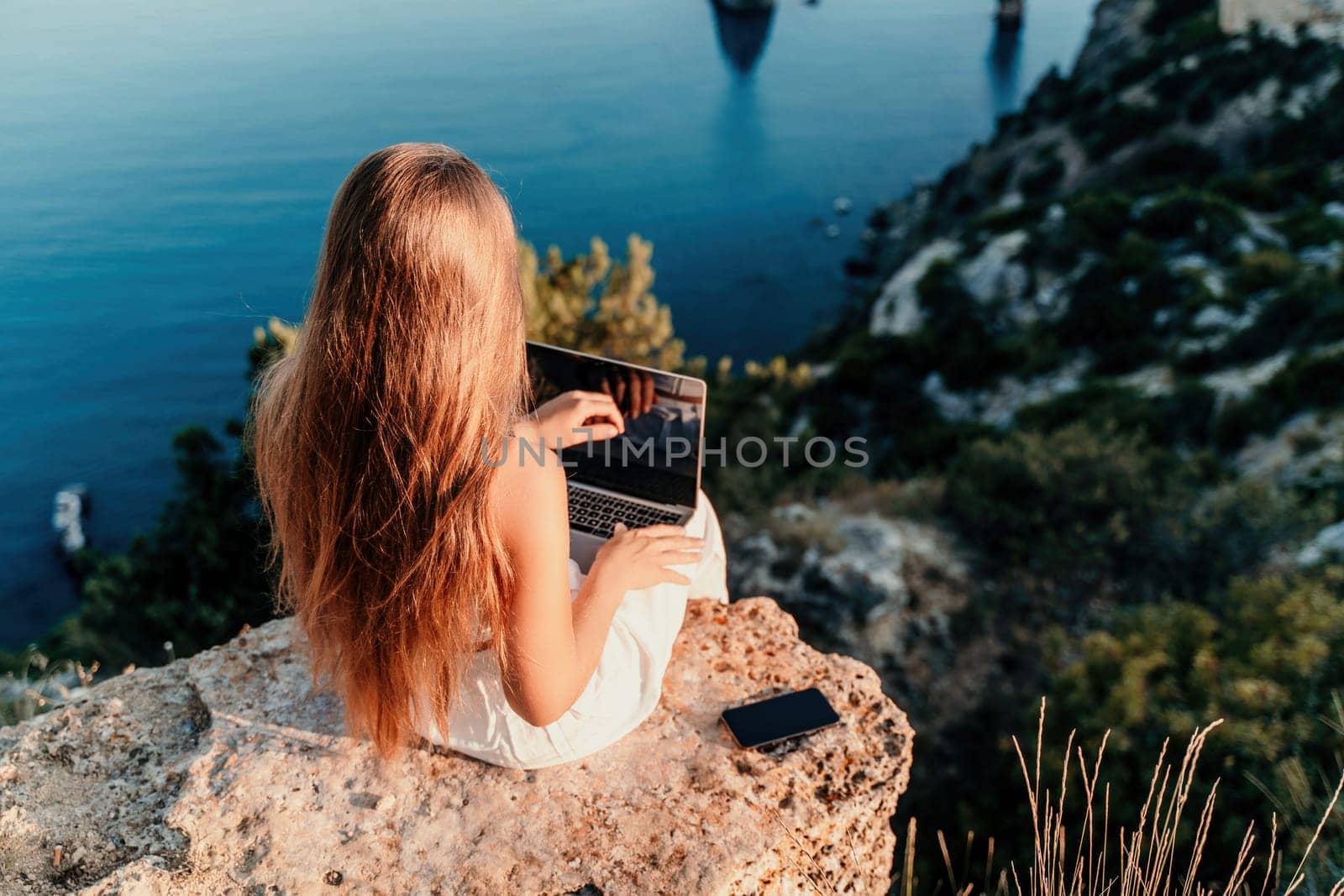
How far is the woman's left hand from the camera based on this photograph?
8.00ft

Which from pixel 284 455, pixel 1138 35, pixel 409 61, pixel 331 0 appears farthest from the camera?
pixel 331 0

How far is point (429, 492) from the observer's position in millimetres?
1581

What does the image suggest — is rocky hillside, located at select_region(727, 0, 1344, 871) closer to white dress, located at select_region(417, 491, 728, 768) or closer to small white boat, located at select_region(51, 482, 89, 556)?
white dress, located at select_region(417, 491, 728, 768)

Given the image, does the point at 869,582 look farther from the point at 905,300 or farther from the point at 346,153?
the point at 346,153

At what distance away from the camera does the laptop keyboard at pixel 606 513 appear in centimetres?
266

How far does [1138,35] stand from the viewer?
24.5 meters

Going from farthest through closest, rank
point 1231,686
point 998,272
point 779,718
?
point 998,272
point 1231,686
point 779,718

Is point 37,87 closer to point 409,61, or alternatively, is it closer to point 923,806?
point 923,806

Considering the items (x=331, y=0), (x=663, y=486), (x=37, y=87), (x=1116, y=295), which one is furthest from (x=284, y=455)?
(x=331, y=0)

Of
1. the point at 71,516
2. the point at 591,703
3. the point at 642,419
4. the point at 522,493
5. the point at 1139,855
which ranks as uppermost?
the point at 522,493

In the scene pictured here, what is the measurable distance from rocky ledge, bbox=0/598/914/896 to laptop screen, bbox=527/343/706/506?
0.61 meters

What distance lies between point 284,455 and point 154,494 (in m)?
6.88

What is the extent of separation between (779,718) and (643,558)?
60cm

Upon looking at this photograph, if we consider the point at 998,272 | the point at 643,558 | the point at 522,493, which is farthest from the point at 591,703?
the point at 998,272
